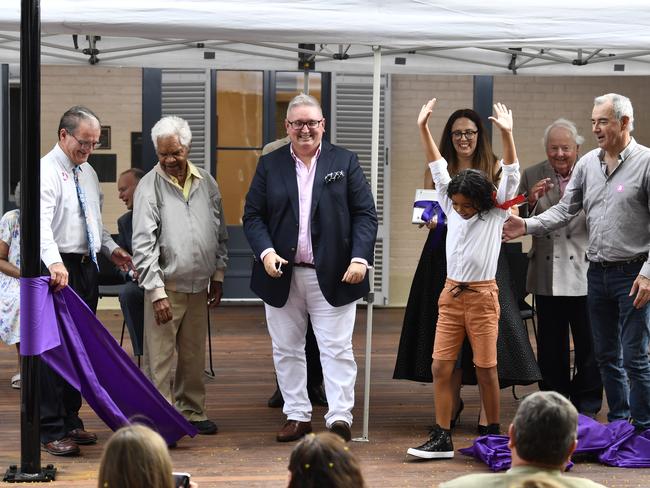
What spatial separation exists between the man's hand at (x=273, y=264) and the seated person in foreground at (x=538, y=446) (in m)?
2.72

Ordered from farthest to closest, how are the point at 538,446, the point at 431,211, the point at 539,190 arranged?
the point at 539,190
the point at 431,211
the point at 538,446

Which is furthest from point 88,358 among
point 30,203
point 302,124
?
point 302,124

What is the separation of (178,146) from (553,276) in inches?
83.1

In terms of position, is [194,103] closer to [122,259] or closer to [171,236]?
[122,259]

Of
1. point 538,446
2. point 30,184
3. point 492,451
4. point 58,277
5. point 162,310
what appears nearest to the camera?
point 538,446

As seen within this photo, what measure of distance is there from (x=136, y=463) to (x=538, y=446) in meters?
0.96

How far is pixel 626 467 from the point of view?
5473mm

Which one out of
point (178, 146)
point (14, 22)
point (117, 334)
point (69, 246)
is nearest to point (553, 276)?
point (178, 146)

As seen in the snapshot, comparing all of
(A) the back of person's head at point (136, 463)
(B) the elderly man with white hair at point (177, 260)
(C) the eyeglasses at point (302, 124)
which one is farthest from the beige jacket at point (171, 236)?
(A) the back of person's head at point (136, 463)

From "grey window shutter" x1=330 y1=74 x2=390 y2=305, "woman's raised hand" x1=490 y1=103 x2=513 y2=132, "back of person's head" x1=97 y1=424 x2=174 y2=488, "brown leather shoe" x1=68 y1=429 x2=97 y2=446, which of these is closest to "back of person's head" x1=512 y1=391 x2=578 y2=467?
"back of person's head" x1=97 y1=424 x2=174 y2=488

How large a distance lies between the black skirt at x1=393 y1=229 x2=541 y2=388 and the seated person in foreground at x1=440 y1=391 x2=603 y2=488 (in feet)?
10.1

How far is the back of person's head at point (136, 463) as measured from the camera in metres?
2.68

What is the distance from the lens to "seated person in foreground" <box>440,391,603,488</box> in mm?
2865

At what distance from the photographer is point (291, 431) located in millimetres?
5918
